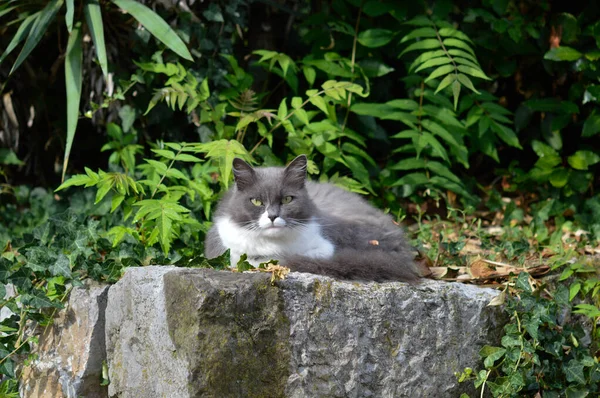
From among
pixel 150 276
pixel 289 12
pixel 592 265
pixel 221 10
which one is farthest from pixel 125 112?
pixel 592 265

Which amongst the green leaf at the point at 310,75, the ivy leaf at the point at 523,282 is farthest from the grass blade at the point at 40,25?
the ivy leaf at the point at 523,282

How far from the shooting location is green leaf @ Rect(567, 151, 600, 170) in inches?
229

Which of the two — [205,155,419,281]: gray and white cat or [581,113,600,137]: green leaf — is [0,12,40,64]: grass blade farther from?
[581,113,600,137]: green leaf

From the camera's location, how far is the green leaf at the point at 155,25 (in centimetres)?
484

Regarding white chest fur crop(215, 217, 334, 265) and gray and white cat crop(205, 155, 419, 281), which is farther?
white chest fur crop(215, 217, 334, 265)

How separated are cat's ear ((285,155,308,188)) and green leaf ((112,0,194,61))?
4.00 ft

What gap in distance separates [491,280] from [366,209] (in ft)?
2.54

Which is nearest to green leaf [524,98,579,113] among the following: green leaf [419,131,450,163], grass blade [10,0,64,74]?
green leaf [419,131,450,163]

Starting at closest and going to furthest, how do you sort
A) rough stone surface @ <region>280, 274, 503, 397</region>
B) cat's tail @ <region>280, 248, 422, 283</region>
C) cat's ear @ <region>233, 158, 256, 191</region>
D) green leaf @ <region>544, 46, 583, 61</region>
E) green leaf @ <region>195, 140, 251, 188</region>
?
rough stone surface @ <region>280, 274, 503, 397</region> → cat's tail @ <region>280, 248, 422, 283</region> → cat's ear @ <region>233, 158, 256, 191</region> → green leaf @ <region>195, 140, 251, 188</region> → green leaf @ <region>544, 46, 583, 61</region>

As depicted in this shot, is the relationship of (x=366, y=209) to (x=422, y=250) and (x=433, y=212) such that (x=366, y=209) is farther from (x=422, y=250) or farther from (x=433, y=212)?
(x=433, y=212)

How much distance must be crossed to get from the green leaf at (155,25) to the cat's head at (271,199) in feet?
3.83

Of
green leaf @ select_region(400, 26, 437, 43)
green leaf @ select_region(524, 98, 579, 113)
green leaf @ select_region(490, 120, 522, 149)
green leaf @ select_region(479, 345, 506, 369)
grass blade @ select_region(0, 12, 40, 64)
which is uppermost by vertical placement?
grass blade @ select_region(0, 12, 40, 64)

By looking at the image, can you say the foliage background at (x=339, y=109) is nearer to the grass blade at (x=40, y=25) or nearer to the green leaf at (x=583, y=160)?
the green leaf at (x=583, y=160)

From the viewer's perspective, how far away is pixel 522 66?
6.36 m
